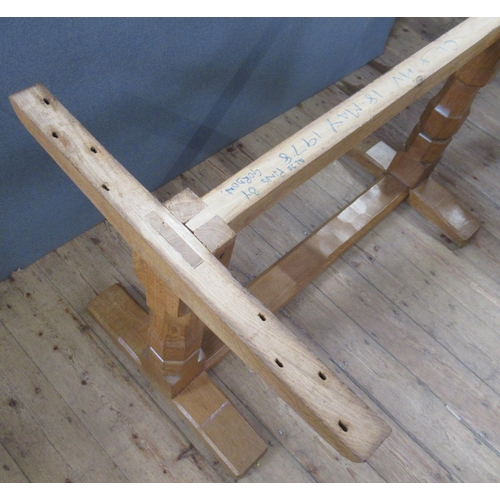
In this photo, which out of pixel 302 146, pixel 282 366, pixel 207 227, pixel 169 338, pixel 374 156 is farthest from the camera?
pixel 374 156

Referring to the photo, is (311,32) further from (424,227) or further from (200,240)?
(200,240)

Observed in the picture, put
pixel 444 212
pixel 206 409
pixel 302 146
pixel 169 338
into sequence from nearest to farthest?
pixel 302 146
pixel 169 338
pixel 206 409
pixel 444 212

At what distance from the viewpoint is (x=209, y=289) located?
83 cm

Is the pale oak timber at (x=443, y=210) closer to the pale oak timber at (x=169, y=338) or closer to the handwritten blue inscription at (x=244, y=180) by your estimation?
the pale oak timber at (x=169, y=338)

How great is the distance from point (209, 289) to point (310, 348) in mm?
921

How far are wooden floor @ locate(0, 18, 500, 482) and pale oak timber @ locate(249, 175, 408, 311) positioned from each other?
10cm

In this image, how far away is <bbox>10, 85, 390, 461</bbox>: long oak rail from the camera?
0.77 m

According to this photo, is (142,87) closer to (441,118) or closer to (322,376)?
(441,118)

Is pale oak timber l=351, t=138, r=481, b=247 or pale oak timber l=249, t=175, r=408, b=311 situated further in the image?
pale oak timber l=351, t=138, r=481, b=247

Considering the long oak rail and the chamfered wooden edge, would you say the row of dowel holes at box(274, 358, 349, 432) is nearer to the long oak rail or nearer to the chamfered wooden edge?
the long oak rail

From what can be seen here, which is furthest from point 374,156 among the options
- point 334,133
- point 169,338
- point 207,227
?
point 207,227

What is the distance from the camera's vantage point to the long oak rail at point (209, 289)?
2.53 ft

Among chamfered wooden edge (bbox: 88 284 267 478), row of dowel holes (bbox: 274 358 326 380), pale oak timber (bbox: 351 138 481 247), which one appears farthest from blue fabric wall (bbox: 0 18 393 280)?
row of dowel holes (bbox: 274 358 326 380)

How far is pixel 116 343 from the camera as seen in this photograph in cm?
160
